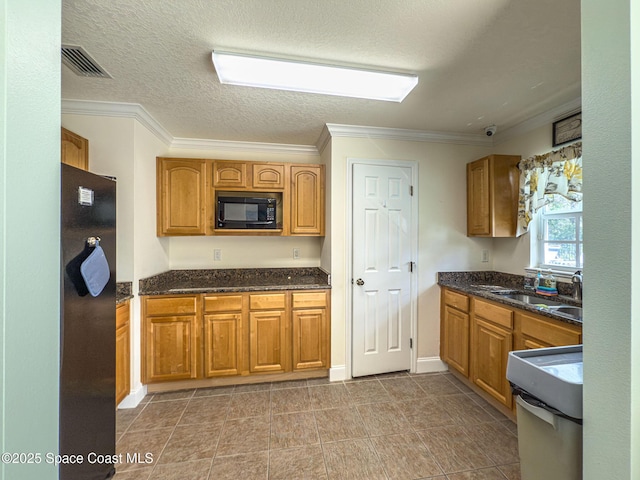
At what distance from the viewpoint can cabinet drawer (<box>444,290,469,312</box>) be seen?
95.3 inches

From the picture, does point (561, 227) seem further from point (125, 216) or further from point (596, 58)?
point (125, 216)

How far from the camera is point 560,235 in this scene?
2279 mm

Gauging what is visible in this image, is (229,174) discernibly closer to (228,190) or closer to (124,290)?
(228,190)

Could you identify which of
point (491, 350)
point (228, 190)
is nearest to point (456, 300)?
point (491, 350)

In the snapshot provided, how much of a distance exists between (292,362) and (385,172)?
83.6 inches

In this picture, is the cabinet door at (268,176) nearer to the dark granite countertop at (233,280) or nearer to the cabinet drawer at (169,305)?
the dark granite countertop at (233,280)

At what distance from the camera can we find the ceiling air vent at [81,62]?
A: 1518mm

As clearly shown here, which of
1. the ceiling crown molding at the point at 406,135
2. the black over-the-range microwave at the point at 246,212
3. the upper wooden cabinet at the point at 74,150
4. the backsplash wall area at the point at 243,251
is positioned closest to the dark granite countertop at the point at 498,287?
the ceiling crown molding at the point at 406,135

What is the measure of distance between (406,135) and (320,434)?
2760 mm

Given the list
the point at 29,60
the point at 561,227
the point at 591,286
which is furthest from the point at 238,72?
the point at 561,227

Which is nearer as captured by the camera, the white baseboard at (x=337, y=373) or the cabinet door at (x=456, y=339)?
the cabinet door at (x=456, y=339)

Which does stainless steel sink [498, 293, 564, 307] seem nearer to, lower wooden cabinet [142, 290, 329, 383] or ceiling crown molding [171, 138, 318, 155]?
lower wooden cabinet [142, 290, 329, 383]

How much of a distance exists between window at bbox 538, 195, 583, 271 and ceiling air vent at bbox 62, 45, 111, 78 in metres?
3.53

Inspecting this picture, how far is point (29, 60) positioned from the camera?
0.78 metres
